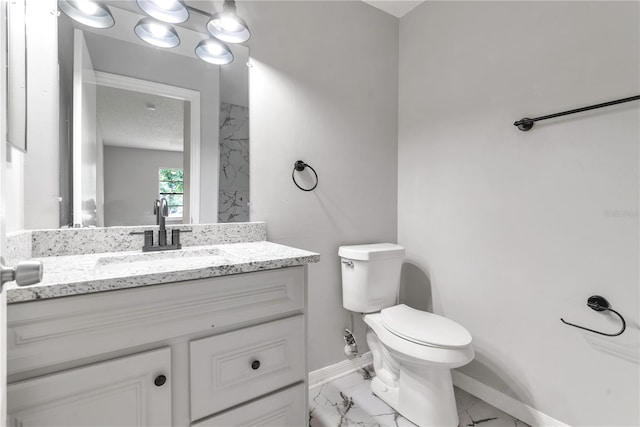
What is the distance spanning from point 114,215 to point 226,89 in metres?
0.79

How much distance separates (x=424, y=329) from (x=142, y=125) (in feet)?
Result: 5.24

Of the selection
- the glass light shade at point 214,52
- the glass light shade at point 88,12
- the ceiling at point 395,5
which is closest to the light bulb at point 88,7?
the glass light shade at point 88,12

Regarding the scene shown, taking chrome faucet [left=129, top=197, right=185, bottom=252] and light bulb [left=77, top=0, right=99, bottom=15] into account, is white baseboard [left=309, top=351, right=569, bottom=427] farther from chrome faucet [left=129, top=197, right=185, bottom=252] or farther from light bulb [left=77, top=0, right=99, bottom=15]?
light bulb [left=77, top=0, right=99, bottom=15]

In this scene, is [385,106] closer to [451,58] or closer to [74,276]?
[451,58]

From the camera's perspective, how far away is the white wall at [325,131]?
5.24 ft

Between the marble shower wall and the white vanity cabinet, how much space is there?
23.3 inches

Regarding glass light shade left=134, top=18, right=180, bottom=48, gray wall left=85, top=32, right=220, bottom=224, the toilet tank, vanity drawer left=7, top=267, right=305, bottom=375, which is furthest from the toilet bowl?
glass light shade left=134, top=18, right=180, bottom=48

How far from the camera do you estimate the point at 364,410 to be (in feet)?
5.17

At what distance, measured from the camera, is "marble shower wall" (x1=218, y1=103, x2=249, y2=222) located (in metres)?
1.48

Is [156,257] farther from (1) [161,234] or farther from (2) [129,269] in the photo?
(2) [129,269]

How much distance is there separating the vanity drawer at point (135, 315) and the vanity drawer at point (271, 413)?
272mm

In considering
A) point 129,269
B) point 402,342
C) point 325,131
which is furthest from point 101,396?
point 325,131

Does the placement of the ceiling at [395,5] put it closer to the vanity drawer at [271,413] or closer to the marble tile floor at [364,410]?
the vanity drawer at [271,413]

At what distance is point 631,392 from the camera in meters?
1.17
